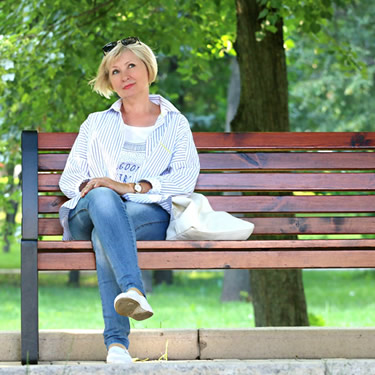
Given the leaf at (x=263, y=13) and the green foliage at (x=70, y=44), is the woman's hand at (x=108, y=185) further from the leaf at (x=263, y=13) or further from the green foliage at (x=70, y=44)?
the green foliage at (x=70, y=44)

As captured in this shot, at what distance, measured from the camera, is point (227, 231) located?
14.6ft

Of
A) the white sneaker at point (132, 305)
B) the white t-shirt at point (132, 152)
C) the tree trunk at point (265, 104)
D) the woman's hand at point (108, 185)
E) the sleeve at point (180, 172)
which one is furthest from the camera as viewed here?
the tree trunk at point (265, 104)

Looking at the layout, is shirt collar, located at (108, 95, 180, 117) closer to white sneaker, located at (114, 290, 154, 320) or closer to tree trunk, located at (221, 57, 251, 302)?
white sneaker, located at (114, 290, 154, 320)

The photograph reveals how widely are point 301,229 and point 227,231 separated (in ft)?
2.30

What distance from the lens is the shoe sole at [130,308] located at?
12.6 feet

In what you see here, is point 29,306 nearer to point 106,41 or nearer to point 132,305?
point 132,305

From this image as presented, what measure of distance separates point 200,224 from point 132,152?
0.64 meters

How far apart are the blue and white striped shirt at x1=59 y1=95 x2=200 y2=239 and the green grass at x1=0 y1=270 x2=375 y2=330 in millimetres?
2918

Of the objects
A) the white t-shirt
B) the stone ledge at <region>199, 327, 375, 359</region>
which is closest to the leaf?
the white t-shirt

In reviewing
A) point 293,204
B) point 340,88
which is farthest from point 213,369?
point 340,88

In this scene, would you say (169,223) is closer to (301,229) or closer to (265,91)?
(301,229)

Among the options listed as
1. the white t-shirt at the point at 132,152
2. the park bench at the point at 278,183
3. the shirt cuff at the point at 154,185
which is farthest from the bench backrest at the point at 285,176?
the shirt cuff at the point at 154,185

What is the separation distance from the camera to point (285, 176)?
5.12 metres

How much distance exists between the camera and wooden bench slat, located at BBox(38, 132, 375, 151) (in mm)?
5078
